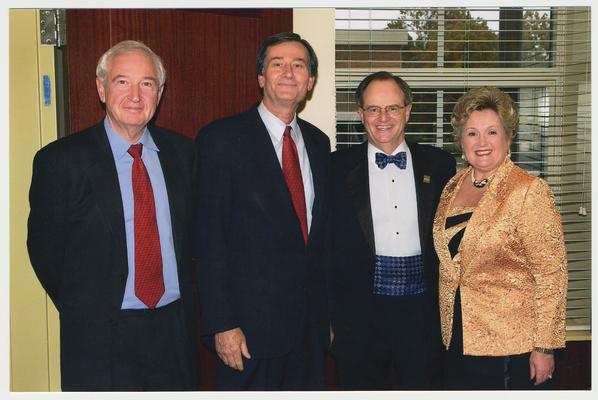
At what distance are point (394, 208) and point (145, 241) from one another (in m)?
1.00

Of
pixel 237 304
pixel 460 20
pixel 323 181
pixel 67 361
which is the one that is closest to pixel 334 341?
pixel 237 304

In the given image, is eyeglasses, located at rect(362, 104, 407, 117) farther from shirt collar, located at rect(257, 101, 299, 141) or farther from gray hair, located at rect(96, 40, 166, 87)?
gray hair, located at rect(96, 40, 166, 87)

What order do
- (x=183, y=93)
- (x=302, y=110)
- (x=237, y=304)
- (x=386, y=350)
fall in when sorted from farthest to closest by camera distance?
(x=302, y=110) < (x=183, y=93) < (x=386, y=350) < (x=237, y=304)

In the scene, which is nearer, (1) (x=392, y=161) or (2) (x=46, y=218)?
(2) (x=46, y=218)

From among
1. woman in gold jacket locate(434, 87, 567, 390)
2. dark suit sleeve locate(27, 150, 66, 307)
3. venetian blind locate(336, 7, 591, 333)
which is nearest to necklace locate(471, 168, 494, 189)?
woman in gold jacket locate(434, 87, 567, 390)

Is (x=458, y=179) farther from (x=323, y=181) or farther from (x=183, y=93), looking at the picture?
(x=183, y=93)

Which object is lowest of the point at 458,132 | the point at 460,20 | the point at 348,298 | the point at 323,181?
the point at 348,298

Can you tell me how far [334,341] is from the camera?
271 centimetres

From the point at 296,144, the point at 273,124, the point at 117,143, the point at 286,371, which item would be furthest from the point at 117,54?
the point at 286,371

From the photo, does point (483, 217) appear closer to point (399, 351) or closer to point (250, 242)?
point (399, 351)

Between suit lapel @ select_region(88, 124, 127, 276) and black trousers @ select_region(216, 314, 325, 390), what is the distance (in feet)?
2.07

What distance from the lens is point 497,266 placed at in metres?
2.31

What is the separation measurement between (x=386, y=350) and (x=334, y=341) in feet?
0.72

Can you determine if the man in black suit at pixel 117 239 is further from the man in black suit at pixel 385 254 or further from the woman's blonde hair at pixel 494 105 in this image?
the woman's blonde hair at pixel 494 105
